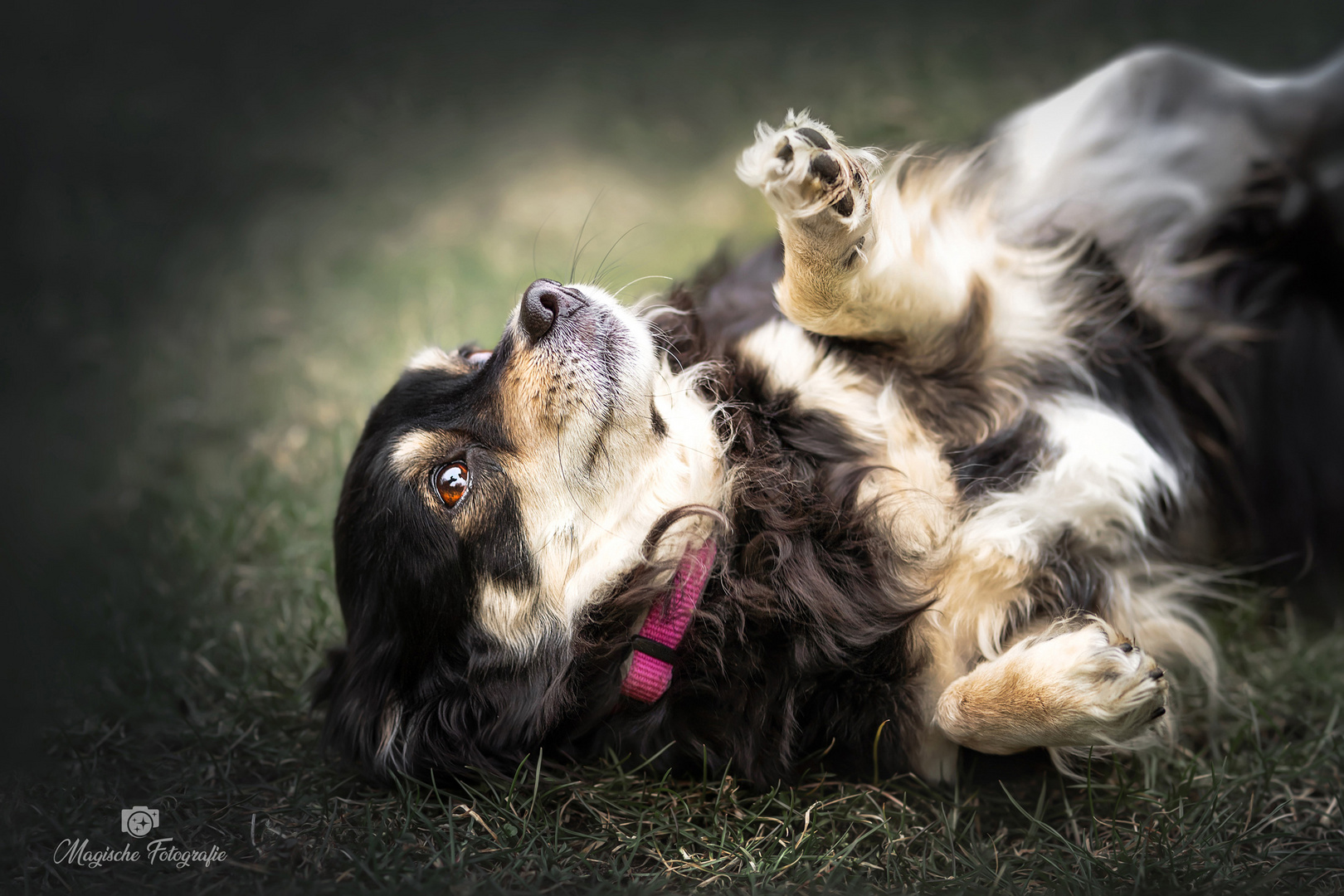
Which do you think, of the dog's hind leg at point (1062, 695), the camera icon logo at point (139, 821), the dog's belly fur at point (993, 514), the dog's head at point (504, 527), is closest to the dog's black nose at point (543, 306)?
the dog's head at point (504, 527)

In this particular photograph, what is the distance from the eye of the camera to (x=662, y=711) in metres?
2.16

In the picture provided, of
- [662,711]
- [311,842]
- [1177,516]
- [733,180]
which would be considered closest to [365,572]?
[311,842]

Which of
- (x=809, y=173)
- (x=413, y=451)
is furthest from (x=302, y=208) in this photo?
(x=809, y=173)

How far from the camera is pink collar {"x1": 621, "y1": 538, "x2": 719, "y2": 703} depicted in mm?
2109

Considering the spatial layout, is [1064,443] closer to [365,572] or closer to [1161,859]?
[1161,859]

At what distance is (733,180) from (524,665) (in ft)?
13.9

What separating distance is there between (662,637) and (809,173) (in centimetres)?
118

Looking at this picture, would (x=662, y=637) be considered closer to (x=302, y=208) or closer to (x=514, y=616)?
(x=514, y=616)

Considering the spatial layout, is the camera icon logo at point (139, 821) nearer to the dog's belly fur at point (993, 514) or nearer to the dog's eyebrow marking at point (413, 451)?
the dog's eyebrow marking at point (413, 451)

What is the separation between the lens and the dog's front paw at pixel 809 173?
6.35ft

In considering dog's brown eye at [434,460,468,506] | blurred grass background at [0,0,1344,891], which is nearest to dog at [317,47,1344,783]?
dog's brown eye at [434,460,468,506]

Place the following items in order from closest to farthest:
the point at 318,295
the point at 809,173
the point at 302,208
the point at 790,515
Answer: the point at 809,173 → the point at 790,515 → the point at 318,295 → the point at 302,208

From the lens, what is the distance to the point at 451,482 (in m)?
2.17

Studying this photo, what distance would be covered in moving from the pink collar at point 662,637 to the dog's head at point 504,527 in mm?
134
